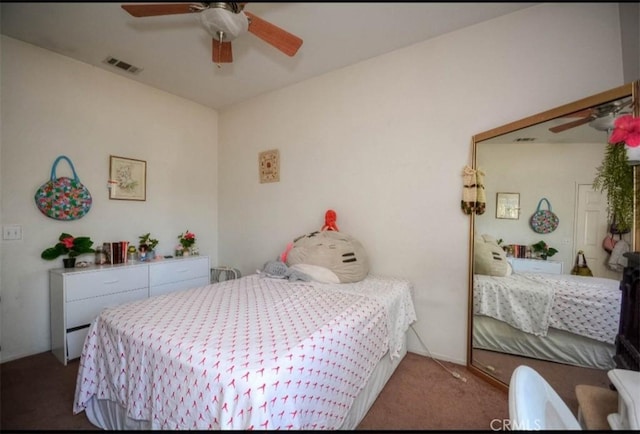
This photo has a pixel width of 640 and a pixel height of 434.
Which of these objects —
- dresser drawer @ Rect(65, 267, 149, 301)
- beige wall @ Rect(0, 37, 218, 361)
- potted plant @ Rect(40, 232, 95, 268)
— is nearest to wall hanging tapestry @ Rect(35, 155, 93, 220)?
beige wall @ Rect(0, 37, 218, 361)

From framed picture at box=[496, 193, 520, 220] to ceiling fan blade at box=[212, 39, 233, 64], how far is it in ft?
7.03

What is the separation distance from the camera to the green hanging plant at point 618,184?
4.00ft

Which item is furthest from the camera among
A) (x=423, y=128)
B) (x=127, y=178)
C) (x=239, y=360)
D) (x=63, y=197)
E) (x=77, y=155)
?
(x=127, y=178)

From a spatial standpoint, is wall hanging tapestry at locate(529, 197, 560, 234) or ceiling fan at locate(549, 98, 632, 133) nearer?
ceiling fan at locate(549, 98, 632, 133)

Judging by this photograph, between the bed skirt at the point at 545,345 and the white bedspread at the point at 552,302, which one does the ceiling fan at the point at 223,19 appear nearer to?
the white bedspread at the point at 552,302

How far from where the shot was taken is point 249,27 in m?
1.65

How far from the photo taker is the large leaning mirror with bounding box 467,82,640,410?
53.4 inches

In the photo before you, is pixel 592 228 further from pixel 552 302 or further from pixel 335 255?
pixel 335 255

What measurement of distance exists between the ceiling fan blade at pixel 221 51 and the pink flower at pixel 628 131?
85.0 inches

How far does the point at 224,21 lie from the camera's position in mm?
1492

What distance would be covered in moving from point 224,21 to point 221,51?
→ 1.18 feet

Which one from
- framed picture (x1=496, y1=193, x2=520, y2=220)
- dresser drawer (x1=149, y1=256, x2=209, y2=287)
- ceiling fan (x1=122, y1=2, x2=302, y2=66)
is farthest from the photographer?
dresser drawer (x1=149, y1=256, x2=209, y2=287)

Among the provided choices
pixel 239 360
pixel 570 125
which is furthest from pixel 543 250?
pixel 239 360

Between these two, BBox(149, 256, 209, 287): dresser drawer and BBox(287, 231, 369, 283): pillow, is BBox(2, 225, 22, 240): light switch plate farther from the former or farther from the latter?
BBox(287, 231, 369, 283): pillow
